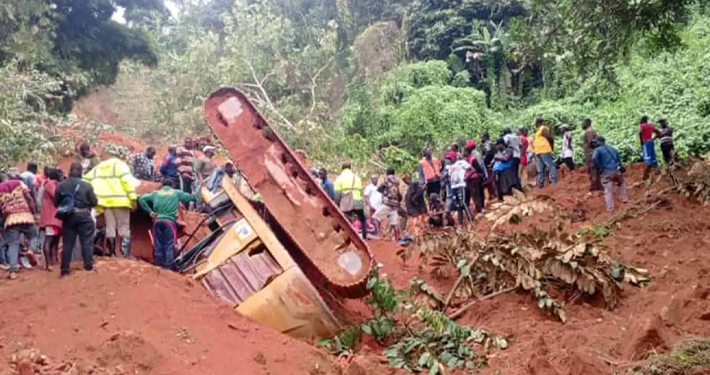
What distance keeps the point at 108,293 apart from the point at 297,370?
203cm

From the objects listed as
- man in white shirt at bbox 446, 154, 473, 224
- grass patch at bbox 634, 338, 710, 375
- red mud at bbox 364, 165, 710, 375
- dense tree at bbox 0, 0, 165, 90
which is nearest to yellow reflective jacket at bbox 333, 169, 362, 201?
red mud at bbox 364, 165, 710, 375

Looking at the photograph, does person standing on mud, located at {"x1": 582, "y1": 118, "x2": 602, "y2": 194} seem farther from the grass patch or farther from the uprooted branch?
the grass patch

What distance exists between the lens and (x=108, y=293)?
7449 mm

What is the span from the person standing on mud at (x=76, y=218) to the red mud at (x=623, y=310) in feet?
13.4

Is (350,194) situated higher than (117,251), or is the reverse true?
(117,251)

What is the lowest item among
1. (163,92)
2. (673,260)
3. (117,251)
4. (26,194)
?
Result: (673,260)

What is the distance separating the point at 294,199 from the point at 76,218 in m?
2.34

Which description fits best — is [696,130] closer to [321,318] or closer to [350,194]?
[350,194]

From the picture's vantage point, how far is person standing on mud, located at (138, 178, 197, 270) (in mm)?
8922

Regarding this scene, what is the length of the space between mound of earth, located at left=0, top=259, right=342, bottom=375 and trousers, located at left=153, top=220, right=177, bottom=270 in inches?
30.9

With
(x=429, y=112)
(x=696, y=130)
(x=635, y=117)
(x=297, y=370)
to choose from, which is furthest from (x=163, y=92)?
(x=297, y=370)

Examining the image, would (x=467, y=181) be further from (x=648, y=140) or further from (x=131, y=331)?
(x=131, y=331)

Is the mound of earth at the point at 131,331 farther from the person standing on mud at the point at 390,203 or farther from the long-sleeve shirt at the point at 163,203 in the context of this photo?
the person standing on mud at the point at 390,203

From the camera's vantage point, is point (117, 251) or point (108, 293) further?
point (117, 251)
